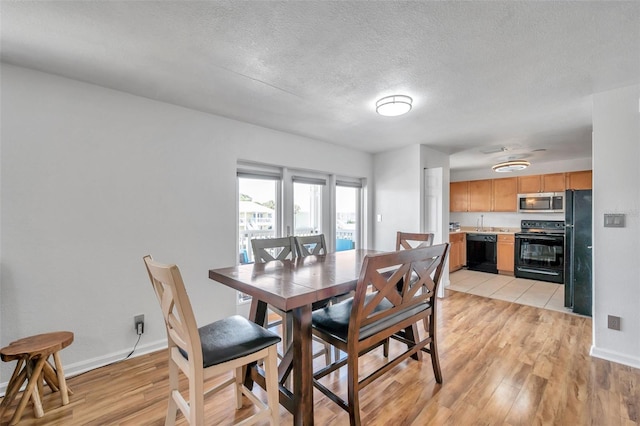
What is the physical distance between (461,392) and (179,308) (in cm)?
191

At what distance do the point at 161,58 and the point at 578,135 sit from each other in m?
4.77

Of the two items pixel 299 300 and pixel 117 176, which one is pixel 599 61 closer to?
pixel 299 300

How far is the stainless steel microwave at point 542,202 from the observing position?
5.12m

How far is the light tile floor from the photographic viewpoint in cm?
380

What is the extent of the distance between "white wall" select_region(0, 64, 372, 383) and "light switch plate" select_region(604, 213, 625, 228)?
3.48 m

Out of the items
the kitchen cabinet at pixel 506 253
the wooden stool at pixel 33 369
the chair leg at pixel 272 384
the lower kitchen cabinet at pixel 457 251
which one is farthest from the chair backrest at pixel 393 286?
the kitchen cabinet at pixel 506 253

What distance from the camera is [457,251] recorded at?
5555 mm

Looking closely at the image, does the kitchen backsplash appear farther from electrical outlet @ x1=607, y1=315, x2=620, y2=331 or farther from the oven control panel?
electrical outlet @ x1=607, y1=315, x2=620, y2=331

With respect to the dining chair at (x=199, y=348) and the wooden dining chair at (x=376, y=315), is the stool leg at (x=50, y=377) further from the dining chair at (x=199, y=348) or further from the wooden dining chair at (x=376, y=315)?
the wooden dining chair at (x=376, y=315)

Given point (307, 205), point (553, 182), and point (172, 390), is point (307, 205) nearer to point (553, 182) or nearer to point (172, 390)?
point (172, 390)

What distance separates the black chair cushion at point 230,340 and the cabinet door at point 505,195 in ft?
19.4

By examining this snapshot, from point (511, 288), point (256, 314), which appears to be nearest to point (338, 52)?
point (256, 314)

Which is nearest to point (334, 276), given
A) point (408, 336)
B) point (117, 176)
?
point (408, 336)

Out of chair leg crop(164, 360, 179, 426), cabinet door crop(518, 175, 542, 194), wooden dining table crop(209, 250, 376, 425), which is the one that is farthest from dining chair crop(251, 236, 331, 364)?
cabinet door crop(518, 175, 542, 194)
